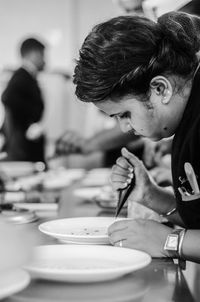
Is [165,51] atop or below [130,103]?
atop

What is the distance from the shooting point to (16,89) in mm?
7047

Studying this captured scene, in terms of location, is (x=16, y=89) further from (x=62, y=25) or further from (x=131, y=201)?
(x=131, y=201)

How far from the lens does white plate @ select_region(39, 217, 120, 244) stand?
56.4 inches

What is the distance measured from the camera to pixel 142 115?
1506 mm

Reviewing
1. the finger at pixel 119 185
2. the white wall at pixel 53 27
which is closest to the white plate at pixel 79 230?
the finger at pixel 119 185

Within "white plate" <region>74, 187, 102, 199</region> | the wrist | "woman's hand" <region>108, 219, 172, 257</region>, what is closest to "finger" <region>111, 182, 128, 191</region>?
"woman's hand" <region>108, 219, 172, 257</region>

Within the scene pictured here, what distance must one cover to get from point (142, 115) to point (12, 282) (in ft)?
2.35

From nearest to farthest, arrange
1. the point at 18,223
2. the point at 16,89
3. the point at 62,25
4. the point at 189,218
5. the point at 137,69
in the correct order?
the point at 137,69 → the point at 189,218 → the point at 18,223 → the point at 16,89 → the point at 62,25

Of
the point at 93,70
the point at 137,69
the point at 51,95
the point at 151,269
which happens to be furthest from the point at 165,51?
the point at 51,95

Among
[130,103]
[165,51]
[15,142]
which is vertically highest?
[165,51]

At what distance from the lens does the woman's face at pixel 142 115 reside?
1.48 m

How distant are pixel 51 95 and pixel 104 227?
7435mm

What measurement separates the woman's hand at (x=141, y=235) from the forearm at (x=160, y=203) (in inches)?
16.8

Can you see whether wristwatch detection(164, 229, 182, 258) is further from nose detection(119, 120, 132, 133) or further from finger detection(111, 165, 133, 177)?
finger detection(111, 165, 133, 177)
